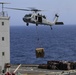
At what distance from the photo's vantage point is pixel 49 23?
6688 cm

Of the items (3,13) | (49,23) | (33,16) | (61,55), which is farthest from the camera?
(61,55)

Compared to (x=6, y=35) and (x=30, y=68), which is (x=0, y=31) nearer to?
(x=6, y=35)

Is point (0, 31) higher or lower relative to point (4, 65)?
higher

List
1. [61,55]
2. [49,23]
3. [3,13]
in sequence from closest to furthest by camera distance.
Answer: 1. [49,23]
2. [3,13]
3. [61,55]

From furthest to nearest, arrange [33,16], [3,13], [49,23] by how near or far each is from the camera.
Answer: [3,13] < [49,23] < [33,16]

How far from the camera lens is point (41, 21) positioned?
62.3 m

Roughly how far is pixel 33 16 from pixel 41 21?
2.48m

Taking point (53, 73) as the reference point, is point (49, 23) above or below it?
above

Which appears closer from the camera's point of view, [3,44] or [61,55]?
[3,44]

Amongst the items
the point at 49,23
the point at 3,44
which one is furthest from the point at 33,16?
the point at 3,44

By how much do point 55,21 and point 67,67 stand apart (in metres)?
Answer: 8.49

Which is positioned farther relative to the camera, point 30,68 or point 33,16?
point 30,68

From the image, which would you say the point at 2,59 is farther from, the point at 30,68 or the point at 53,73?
the point at 53,73

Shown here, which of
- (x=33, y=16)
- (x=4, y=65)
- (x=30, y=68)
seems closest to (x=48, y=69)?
(x=30, y=68)
